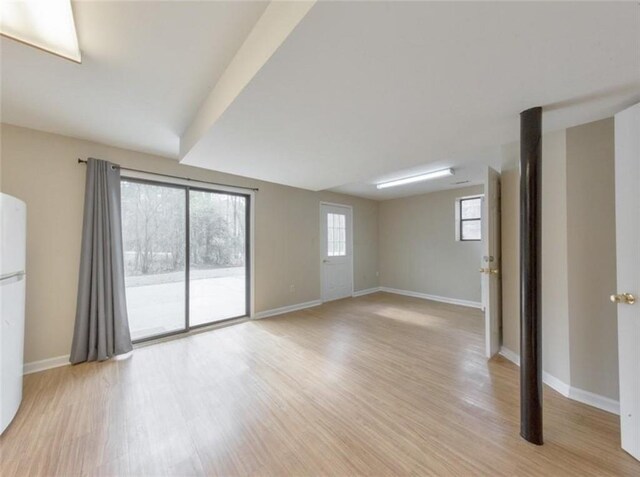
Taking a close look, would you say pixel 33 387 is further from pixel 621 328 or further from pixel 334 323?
pixel 621 328

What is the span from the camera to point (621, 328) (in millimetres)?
1444

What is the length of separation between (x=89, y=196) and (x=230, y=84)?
2219 mm

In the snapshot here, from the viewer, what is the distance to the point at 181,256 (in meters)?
3.36

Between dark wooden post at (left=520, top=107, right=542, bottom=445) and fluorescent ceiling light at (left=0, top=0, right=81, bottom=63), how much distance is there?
8.61 ft

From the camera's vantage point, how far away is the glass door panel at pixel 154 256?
118 inches

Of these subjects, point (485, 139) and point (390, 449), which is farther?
point (485, 139)

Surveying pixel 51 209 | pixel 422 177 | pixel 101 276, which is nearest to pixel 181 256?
pixel 101 276

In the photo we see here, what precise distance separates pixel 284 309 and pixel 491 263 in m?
3.30

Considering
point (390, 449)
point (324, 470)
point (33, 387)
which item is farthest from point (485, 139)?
point (33, 387)

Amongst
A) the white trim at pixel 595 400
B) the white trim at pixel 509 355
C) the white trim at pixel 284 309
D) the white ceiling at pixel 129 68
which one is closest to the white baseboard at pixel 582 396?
the white trim at pixel 595 400

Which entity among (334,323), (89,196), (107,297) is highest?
(89,196)

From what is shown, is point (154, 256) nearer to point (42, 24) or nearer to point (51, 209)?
point (51, 209)

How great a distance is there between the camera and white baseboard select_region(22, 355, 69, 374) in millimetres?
2326

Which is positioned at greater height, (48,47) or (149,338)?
(48,47)
